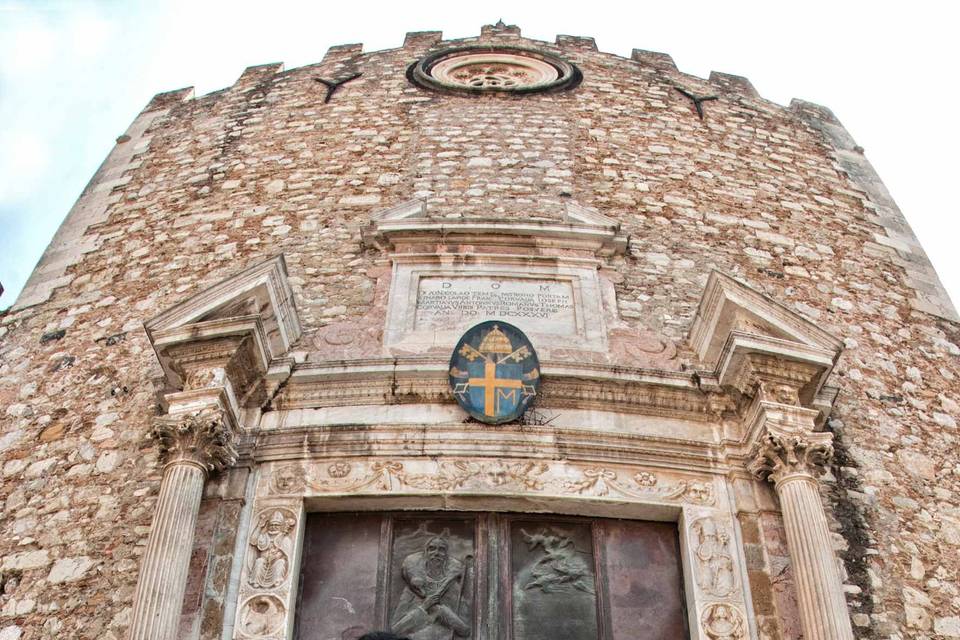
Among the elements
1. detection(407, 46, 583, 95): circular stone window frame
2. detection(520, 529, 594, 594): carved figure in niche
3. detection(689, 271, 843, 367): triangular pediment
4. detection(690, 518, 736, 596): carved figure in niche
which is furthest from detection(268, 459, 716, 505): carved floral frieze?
detection(407, 46, 583, 95): circular stone window frame

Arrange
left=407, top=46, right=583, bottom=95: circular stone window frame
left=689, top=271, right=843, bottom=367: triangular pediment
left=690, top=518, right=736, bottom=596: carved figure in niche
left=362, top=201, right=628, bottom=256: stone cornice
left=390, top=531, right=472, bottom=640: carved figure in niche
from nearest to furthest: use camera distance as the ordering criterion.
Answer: left=390, top=531, right=472, bottom=640: carved figure in niche, left=690, top=518, right=736, bottom=596: carved figure in niche, left=689, top=271, right=843, bottom=367: triangular pediment, left=362, top=201, right=628, bottom=256: stone cornice, left=407, top=46, right=583, bottom=95: circular stone window frame

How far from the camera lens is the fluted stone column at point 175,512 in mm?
5234

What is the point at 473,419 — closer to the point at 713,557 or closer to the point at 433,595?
the point at 433,595

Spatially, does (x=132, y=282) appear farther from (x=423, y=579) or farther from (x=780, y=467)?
(x=780, y=467)

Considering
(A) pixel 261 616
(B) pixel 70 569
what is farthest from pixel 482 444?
(B) pixel 70 569

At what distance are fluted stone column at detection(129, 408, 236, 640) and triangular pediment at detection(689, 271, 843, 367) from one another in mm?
3142

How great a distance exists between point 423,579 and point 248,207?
411 cm

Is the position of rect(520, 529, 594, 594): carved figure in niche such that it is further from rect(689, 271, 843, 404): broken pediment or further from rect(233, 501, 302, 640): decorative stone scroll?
rect(689, 271, 843, 404): broken pediment

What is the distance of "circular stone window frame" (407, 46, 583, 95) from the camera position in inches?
407

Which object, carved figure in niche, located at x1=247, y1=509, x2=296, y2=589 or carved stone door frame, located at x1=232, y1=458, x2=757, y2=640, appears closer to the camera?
carved figure in niche, located at x1=247, y1=509, x2=296, y2=589

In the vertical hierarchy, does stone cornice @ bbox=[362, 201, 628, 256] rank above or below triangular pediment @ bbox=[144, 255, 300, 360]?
above

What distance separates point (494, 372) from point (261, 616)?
6.56ft

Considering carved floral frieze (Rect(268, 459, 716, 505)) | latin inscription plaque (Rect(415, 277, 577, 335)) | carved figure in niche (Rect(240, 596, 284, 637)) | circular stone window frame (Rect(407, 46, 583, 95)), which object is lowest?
carved figure in niche (Rect(240, 596, 284, 637))

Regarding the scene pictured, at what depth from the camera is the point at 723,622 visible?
569cm
